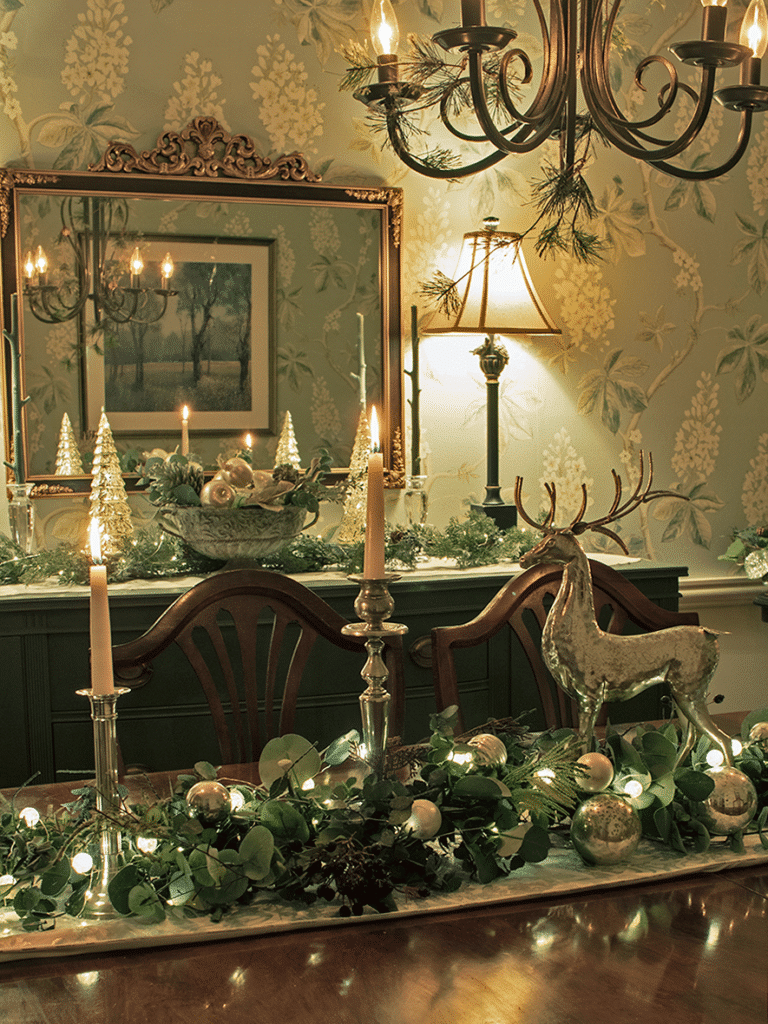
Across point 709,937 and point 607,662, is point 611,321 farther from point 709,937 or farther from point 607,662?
point 709,937

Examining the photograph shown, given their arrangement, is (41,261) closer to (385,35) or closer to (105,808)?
(385,35)

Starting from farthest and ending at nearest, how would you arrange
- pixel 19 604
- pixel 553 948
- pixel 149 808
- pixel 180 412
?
pixel 180 412 → pixel 19 604 → pixel 149 808 → pixel 553 948

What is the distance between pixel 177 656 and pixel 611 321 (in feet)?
4.96

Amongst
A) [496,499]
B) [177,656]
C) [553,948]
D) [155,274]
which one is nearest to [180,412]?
[155,274]

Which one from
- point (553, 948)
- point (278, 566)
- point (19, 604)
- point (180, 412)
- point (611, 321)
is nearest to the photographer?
point (553, 948)

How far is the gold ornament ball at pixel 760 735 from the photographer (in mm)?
1240

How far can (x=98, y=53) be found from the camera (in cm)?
252

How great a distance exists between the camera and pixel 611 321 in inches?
115

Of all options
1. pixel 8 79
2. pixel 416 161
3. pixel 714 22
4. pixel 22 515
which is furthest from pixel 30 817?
pixel 8 79

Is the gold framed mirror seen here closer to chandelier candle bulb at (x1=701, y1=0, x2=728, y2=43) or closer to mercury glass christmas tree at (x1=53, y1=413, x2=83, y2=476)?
mercury glass christmas tree at (x1=53, y1=413, x2=83, y2=476)

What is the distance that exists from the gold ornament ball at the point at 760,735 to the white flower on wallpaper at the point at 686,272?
195cm

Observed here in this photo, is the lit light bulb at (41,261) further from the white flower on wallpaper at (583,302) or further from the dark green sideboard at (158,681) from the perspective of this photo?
the white flower on wallpaper at (583,302)

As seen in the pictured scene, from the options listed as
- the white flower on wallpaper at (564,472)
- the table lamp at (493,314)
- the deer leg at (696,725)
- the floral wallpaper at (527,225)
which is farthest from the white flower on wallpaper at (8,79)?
the deer leg at (696,725)

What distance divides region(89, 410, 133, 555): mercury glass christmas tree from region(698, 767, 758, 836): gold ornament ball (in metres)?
1.58
